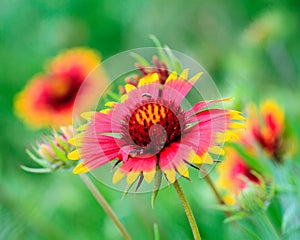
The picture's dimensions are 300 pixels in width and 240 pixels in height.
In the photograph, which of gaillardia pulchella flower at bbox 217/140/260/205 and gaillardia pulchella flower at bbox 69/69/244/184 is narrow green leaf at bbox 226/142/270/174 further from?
gaillardia pulchella flower at bbox 69/69/244/184

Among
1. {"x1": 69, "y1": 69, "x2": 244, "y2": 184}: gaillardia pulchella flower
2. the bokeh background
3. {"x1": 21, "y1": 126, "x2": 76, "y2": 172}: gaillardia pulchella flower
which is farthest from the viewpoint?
the bokeh background

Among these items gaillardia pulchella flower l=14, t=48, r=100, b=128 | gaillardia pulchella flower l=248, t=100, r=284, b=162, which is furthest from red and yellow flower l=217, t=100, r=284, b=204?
gaillardia pulchella flower l=14, t=48, r=100, b=128

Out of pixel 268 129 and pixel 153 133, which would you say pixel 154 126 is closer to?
pixel 153 133

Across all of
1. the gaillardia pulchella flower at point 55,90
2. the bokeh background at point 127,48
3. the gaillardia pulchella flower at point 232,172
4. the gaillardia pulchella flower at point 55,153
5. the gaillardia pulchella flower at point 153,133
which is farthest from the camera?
the gaillardia pulchella flower at point 55,90

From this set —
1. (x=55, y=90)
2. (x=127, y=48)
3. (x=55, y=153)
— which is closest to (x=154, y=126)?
(x=55, y=153)

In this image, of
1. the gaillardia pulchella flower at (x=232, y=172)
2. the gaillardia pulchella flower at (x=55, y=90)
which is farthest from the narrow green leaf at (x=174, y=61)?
the gaillardia pulchella flower at (x=55, y=90)

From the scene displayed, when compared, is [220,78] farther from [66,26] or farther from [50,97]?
[66,26]

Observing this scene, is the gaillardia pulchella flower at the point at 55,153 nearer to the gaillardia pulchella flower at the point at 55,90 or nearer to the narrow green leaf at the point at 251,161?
the narrow green leaf at the point at 251,161
